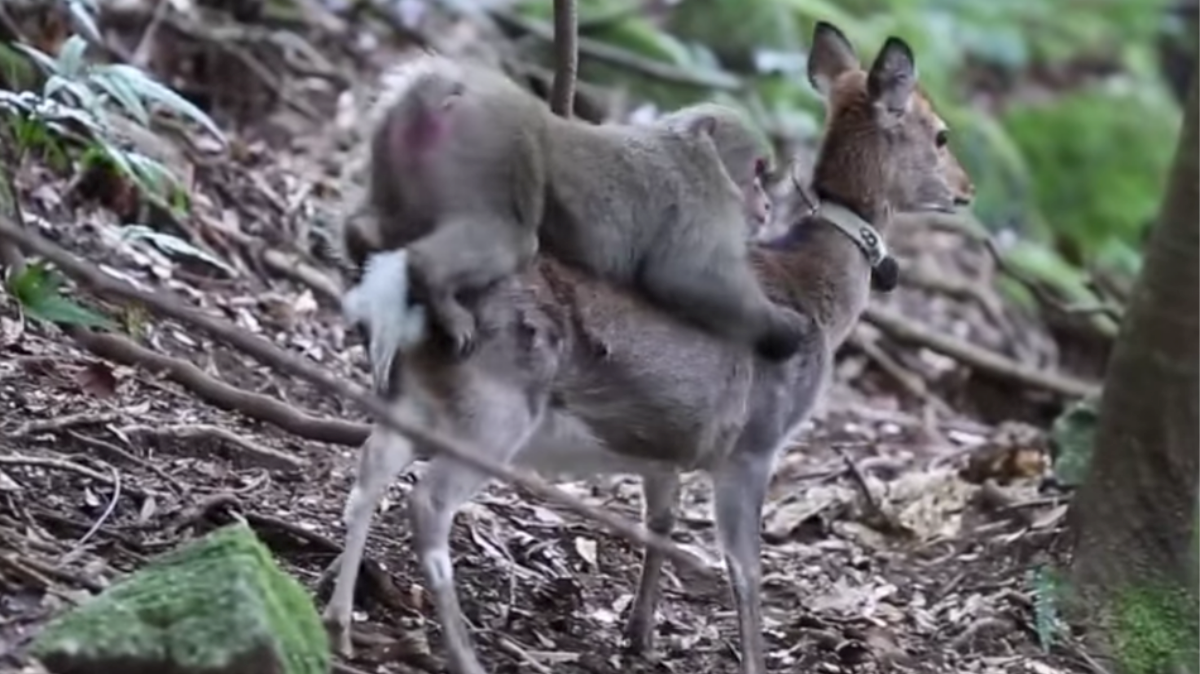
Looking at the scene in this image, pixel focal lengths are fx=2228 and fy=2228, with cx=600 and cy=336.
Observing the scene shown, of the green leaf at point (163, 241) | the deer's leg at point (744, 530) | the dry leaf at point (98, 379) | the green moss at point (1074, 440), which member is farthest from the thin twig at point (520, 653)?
the green moss at point (1074, 440)

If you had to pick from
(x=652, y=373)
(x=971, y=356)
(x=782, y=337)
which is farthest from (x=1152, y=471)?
(x=971, y=356)

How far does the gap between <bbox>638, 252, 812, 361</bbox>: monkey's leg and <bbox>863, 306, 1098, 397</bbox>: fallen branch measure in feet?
12.0

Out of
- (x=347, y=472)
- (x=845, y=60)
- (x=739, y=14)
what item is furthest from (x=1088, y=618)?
(x=739, y=14)

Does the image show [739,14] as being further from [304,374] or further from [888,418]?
[304,374]

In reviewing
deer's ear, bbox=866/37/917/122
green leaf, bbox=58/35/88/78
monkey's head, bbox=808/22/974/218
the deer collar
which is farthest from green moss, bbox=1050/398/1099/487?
green leaf, bbox=58/35/88/78

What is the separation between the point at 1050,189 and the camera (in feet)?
44.4

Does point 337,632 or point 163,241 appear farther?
point 163,241

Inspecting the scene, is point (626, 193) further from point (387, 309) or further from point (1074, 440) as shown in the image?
point (1074, 440)

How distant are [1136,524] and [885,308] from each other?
12.3 ft

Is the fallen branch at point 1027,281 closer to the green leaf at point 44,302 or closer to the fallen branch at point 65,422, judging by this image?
the fallen branch at point 65,422

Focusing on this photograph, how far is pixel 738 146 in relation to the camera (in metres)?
5.30

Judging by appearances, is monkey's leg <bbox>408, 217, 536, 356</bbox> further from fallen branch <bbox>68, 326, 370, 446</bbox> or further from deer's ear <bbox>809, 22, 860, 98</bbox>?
deer's ear <bbox>809, 22, 860, 98</bbox>

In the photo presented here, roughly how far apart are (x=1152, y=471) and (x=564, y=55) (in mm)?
1923

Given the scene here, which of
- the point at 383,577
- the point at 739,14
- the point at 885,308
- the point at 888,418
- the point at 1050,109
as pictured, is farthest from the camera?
the point at 1050,109
